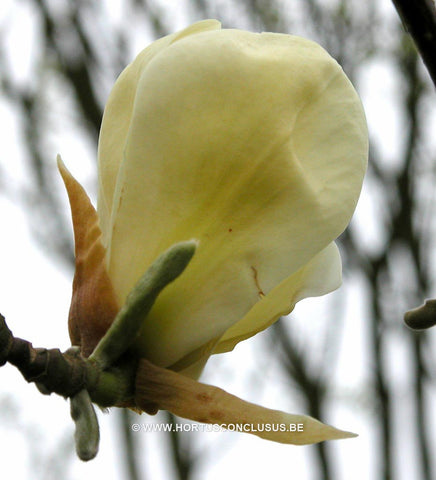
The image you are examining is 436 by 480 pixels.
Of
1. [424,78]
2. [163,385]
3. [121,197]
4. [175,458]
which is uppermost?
[121,197]

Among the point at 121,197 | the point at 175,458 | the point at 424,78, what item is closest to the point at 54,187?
the point at 175,458

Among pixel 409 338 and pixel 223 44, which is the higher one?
pixel 223 44

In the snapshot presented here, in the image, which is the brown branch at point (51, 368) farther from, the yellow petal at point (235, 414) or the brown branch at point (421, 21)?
the brown branch at point (421, 21)

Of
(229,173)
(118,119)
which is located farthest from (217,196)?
(118,119)

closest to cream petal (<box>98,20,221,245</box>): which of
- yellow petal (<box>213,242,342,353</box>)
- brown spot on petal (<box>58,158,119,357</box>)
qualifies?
brown spot on petal (<box>58,158,119,357</box>)

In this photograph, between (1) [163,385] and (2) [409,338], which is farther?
(2) [409,338]

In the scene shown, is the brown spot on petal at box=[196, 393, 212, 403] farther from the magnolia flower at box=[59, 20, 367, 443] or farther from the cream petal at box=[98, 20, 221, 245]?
the cream petal at box=[98, 20, 221, 245]

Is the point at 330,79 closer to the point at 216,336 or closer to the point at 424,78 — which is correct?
the point at 216,336
